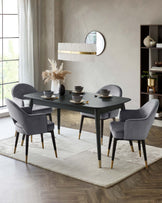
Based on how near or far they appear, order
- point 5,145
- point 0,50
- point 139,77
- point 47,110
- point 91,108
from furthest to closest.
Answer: point 0,50
point 139,77
point 47,110
point 5,145
point 91,108

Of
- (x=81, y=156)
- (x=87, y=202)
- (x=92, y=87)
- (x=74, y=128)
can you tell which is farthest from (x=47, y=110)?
(x=87, y=202)

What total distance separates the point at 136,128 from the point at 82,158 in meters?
0.97

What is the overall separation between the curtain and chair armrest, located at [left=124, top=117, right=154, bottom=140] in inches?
159

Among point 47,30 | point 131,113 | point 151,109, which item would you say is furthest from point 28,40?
point 151,109

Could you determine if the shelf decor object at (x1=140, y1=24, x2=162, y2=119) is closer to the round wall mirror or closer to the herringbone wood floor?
the round wall mirror

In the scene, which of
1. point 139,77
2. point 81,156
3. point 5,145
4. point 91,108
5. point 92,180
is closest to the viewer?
point 92,180

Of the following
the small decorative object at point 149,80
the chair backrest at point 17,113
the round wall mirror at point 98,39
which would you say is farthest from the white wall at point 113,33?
the chair backrest at point 17,113

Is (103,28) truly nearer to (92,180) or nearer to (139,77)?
(139,77)

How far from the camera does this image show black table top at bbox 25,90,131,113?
16.9 ft

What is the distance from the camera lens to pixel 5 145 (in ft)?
19.6

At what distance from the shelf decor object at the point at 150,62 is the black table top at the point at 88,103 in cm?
179

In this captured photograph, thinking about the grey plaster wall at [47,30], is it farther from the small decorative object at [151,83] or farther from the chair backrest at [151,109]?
the chair backrest at [151,109]

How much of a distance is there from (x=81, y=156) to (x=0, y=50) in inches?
147

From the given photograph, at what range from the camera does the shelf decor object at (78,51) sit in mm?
5258
